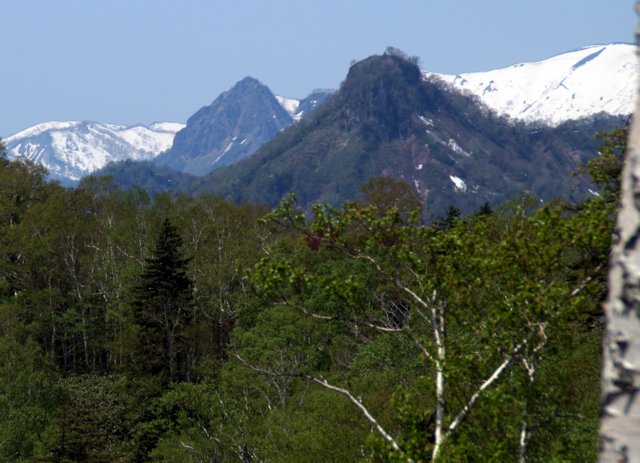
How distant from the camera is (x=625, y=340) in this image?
8.07 ft

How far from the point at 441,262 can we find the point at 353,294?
4.97 feet

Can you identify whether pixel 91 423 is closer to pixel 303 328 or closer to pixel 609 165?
pixel 303 328

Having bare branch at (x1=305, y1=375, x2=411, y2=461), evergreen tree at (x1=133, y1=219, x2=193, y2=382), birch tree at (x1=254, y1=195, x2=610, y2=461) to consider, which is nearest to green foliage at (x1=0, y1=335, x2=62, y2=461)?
evergreen tree at (x1=133, y1=219, x2=193, y2=382)

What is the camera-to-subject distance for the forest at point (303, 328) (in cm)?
1113

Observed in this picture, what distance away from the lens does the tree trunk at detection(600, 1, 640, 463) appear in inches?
96.3

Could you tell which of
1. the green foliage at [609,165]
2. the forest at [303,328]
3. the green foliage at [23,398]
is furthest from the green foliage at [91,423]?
the green foliage at [609,165]

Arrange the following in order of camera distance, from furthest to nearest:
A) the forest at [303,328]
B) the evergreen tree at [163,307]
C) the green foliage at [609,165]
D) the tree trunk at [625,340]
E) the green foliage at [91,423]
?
1. the evergreen tree at [163,307]
2. the green foliage at [91,423]
3. the green foliage at [609,165]
4. the forest at [303,328]
5. the tree trunk at [625,340]

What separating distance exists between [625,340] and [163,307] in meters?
56.1

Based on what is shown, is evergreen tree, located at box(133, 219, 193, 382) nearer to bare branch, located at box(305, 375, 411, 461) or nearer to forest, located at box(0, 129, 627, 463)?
forest, located at box(0, 129, 627, 463)

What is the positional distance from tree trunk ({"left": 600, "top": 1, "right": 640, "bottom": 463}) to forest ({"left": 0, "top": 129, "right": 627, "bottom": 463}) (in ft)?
25.1

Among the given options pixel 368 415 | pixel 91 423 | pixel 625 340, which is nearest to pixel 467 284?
pixel 368 415

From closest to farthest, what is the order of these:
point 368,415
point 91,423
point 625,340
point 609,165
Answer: point 625,340 → point 368,415 → point 609,165 → point 91,423

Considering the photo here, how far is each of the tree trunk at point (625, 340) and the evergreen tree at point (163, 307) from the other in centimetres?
5480

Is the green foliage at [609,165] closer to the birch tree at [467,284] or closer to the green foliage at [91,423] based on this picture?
the birch tree at [467,284]
